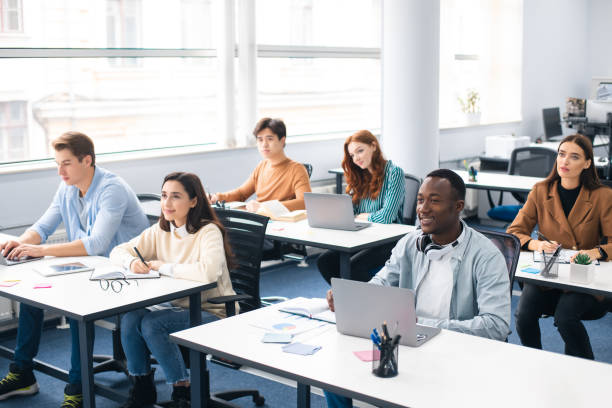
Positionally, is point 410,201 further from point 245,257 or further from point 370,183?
point 245,257

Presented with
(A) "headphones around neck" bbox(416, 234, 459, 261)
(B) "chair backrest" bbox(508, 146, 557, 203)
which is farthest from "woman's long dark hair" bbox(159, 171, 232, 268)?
(B) "chair backrest" bbox(508, 146, 557, 203)

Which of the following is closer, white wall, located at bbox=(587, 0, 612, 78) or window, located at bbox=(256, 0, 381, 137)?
window, located at bbox=(256, 0, 381, 137)

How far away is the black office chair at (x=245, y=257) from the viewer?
Answer: 11.9 ft

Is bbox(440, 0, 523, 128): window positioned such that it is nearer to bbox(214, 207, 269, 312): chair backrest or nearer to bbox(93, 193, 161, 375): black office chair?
bbox(214, 207, 269, 312): chair backrest

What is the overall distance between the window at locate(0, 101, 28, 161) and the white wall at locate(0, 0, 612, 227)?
26 cm

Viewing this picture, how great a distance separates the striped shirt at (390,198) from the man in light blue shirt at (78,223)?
4.86ft

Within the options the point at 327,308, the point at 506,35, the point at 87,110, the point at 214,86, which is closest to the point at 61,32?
the point at 87,110

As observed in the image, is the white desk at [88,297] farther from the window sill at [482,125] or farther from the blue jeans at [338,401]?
the window sill at [482,125]

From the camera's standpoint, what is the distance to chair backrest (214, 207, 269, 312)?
12.0 feet

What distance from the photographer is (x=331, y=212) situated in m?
4.48

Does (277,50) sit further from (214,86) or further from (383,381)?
(383,381)

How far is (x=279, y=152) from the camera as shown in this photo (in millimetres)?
5352

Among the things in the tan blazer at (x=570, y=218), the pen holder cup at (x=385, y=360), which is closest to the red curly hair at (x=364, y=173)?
the tan blazer at (x=570, y=218)

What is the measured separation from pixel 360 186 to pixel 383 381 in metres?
2.76
